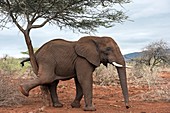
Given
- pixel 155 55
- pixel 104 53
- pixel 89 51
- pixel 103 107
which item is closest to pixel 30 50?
pixel 89 51

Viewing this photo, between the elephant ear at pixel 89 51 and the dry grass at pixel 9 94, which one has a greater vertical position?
the elephant ear at pixel 89 51

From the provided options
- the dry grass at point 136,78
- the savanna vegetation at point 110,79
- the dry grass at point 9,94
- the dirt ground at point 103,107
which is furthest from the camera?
the dry grass at point 136,78

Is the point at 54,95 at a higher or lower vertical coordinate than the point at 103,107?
higher

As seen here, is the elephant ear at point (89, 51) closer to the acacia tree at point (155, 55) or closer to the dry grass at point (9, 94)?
the dry grass at point (9, 94)

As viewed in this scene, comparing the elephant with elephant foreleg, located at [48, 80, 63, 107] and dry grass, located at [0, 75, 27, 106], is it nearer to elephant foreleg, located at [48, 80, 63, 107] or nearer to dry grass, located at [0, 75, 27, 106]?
elephant foreleg, located at [48, 80, 63, 107]

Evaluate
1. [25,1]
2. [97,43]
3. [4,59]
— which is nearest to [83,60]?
[97,43]

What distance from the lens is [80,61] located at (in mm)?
10719

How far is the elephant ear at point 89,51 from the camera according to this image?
1068 cm

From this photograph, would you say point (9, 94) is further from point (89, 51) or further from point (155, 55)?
point (155, 55)

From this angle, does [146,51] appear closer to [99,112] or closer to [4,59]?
[4,59]

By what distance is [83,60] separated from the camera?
10.7 metres

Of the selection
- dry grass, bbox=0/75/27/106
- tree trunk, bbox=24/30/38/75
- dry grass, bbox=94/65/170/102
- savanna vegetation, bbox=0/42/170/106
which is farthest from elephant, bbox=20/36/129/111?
dry grass, bbox=94/65/170/102

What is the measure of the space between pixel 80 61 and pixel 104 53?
0.67 m

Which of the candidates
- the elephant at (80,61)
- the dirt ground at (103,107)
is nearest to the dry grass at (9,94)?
the dirt ground at (103,107)
